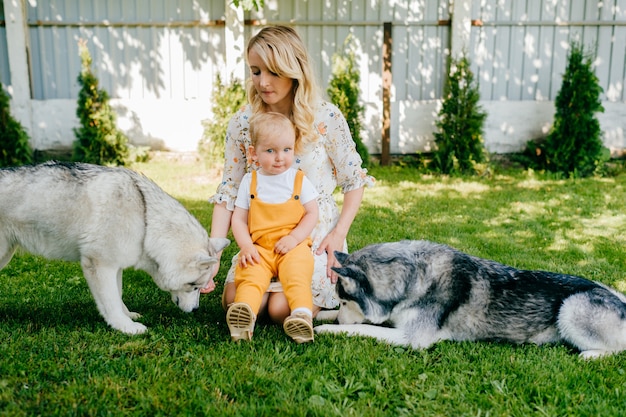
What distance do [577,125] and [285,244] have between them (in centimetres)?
788

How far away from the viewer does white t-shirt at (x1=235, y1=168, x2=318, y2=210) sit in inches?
146

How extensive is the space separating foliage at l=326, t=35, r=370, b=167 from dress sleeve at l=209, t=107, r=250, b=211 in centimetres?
579

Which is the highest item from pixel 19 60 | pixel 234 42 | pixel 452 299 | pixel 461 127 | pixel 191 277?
pixel 234 42

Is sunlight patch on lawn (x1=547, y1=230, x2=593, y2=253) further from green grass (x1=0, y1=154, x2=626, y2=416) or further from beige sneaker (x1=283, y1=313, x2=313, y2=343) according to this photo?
beige sneaker (x1=283, y1=313, x2=313, y2=343)

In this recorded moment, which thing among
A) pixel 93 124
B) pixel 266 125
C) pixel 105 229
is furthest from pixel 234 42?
pixel 105 229

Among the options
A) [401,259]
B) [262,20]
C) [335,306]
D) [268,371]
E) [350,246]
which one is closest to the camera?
[268,371]

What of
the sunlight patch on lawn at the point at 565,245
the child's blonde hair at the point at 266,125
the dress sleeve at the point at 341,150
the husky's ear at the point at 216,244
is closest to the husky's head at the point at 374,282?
the dress sleeve at the point at 341,150

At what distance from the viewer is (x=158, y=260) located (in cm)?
357

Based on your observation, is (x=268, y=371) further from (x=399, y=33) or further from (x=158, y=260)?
(x=399, y=33)

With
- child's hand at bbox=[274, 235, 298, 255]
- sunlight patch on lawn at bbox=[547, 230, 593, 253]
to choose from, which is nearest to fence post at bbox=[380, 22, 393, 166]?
sunlight patch on lawn at bbox=[547, 230, 593, 253]

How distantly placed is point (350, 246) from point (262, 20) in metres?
6.37

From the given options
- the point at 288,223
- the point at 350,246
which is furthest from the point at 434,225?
the point at 288,223

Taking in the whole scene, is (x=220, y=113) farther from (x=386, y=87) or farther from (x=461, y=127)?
(x=461, y=127)

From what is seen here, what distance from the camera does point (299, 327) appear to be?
337 centimetres
